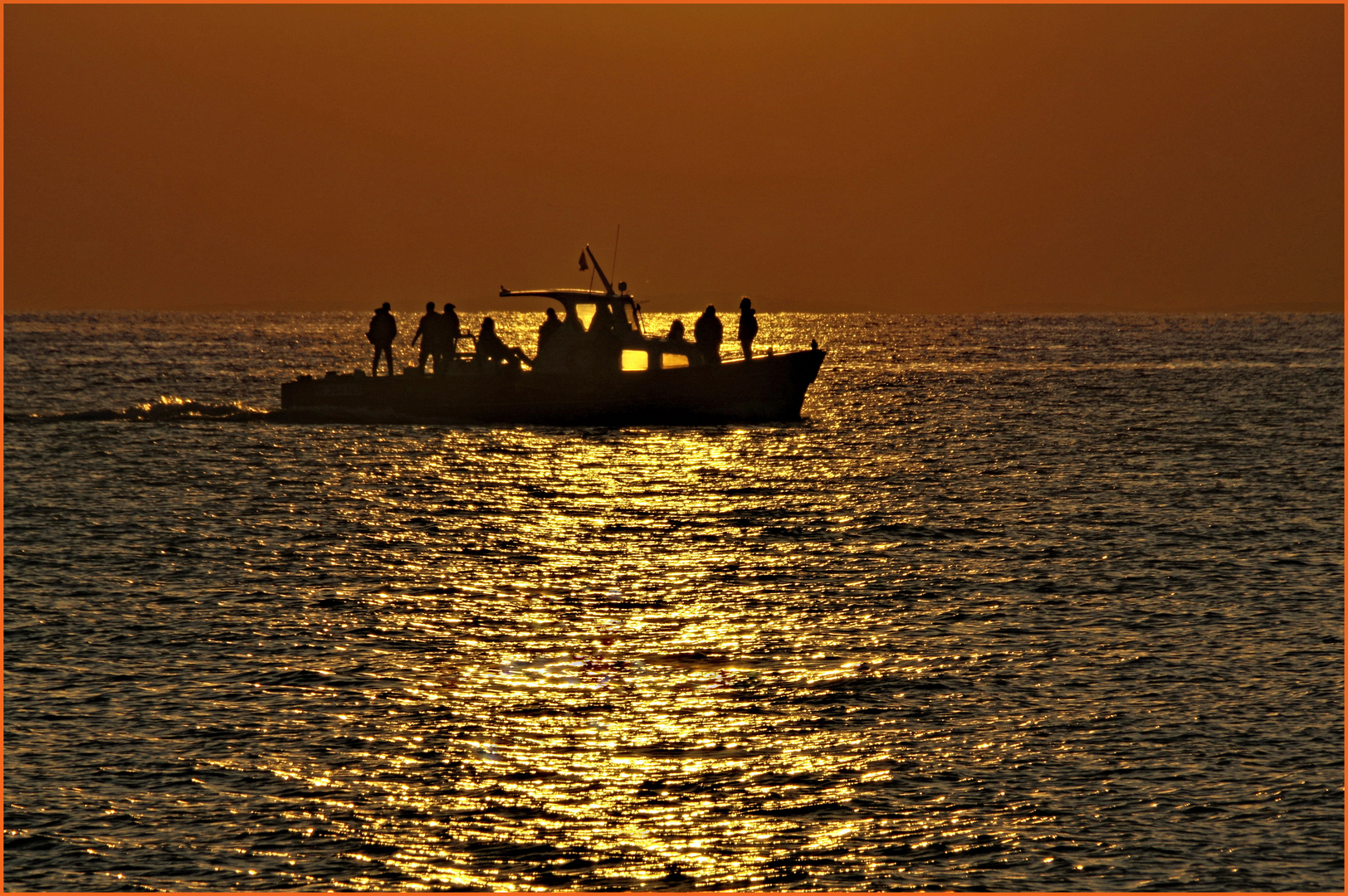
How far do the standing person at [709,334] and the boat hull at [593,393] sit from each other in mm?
505

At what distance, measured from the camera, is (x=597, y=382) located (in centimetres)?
3728

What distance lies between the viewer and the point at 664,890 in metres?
8.82

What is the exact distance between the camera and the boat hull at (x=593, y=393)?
3706 cm

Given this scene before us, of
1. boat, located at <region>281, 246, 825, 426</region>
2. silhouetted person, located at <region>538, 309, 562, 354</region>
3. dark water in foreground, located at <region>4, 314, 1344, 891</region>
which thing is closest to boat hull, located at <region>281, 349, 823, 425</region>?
boat, located at <region>281, 246, 825, 426</region>

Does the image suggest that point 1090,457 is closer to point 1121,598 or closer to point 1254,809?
point 1121,598

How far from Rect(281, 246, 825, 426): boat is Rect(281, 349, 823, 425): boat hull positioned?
0.02 m

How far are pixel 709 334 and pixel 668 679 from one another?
24.1 meters

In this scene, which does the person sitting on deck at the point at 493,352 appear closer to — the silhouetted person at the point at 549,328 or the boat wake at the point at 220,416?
the silhouetted person at the point at 549,328

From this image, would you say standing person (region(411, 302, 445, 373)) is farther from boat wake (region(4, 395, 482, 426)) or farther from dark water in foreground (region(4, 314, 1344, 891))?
dark water in foreground (region(4, 314, 1344, 891))

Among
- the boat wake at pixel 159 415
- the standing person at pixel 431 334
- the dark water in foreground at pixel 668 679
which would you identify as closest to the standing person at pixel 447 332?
the standing person at pixel 431 334

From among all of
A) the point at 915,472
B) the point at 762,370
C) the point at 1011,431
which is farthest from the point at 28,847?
the point at 1011,431

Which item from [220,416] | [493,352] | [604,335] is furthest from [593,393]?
[220,416]

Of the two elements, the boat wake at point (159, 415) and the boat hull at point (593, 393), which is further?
the boat wake at point (159, 415)

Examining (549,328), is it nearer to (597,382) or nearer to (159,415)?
(597,382)
